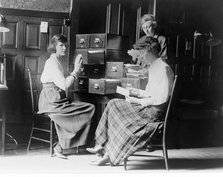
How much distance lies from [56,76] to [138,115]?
1066mm

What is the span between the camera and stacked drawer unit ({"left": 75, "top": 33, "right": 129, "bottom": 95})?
4.36 metres

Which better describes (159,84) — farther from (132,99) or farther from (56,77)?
(56,77)

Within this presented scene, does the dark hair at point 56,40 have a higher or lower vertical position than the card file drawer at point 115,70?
higher

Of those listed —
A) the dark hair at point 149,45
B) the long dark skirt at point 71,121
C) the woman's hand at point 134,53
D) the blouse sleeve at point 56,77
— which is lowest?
the long dark skirt at point 71,121

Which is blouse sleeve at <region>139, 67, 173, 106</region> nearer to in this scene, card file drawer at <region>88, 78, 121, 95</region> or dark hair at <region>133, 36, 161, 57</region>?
dark hair at <region>133, 36, 161, 57</region>

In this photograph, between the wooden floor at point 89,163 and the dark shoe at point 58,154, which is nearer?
the wooden floor at point 89,163

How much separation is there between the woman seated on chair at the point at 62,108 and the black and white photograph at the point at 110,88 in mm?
11

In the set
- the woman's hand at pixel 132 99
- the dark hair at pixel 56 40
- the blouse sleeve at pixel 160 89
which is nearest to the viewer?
the blouse sleeve at pixel 160 89

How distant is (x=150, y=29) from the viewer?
14.5 feet

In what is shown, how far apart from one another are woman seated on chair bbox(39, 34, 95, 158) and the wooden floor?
0.71 ft

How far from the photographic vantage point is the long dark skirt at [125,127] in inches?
135

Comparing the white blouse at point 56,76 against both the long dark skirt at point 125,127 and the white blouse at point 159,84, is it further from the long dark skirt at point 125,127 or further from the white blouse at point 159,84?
the white blouse at point 159,84

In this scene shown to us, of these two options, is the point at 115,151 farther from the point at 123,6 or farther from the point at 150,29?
the point at 123,6

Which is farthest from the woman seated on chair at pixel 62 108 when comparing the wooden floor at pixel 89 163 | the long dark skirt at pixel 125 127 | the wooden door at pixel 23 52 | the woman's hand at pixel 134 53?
the wooden door at pixel 23 52
